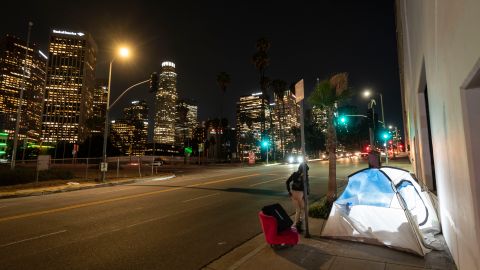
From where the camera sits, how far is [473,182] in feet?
10.6

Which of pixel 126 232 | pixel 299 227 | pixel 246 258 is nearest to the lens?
pixel 246 258

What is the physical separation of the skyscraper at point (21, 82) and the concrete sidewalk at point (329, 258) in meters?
37.8

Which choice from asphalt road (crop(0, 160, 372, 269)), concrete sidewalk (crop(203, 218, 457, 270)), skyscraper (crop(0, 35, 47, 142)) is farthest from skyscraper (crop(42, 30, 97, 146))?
concrete sidewalk (crop(203, 218, 457, 270))

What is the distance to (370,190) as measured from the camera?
265 inches

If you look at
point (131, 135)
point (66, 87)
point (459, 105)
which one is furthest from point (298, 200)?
point (131, 135)

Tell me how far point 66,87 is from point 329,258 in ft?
512

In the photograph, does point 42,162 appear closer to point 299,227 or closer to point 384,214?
point 299,227

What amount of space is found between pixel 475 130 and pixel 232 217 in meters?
7.62

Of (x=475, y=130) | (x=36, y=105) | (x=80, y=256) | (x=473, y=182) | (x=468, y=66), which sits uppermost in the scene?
(x=36, y=105)

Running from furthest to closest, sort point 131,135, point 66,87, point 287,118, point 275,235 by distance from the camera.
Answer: point 131,135 < point 287,118 < point 66,87 < point 275,235

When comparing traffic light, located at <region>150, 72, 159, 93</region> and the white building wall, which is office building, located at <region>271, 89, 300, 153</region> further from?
the white building wall

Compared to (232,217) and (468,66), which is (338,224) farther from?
(468,66)

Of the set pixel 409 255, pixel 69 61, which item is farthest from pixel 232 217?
pixel 69 61

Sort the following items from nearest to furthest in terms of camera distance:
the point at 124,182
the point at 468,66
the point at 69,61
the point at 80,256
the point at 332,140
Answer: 1. the point at 468,66
2. the point at 80,256
3. the point at 332,140
4. the point at 124,182
5. the point at 69,61
